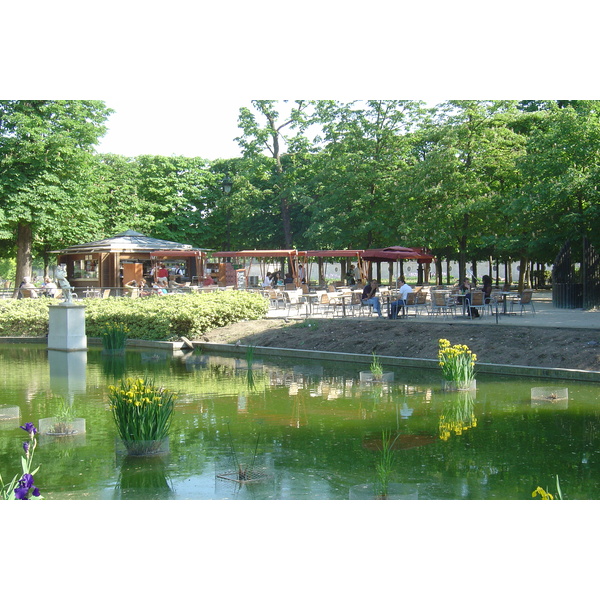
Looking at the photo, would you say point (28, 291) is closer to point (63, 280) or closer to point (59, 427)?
point (63, 280)

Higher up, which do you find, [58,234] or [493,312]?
[58,234]

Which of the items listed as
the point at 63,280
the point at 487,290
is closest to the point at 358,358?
the point at 487,290

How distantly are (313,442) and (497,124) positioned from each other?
2612 cm

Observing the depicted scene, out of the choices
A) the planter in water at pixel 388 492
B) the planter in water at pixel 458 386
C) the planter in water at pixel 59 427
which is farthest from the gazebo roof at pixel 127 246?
the planter in water at pixel 388 492

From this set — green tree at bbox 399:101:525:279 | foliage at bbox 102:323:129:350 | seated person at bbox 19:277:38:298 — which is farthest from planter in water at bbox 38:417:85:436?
green tree at bbox 399:101:525:279

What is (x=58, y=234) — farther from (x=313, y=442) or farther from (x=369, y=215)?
(x=313, y=442)

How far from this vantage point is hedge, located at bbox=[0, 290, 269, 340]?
1980 cm

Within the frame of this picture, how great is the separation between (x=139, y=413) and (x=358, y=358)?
8546 mm

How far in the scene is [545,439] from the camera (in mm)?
8695

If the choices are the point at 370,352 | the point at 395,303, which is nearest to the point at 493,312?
the point at 395,303

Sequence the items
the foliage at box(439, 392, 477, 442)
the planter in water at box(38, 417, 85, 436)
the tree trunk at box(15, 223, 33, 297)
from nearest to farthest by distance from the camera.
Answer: the planter in water at box(38, 417, 85, 436) → the foliage at box(439, 392, 477, 442) → the tree trunk at box(15, 223, 33, 297)

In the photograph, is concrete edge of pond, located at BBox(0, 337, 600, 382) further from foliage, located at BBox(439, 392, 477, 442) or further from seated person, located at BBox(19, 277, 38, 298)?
seated person, located at BBox(19, 277, 38, 298)

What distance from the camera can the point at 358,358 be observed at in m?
15.9

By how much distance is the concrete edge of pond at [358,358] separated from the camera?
12969 millimetres
